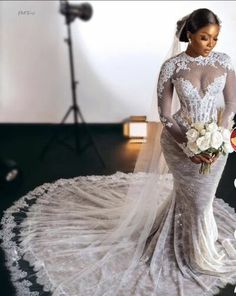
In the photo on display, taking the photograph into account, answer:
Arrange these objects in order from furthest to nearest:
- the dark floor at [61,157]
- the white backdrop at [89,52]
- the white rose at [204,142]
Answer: the dark floor at [61,157] < the white backdrop at [89,52] < the white rose at [204,142]

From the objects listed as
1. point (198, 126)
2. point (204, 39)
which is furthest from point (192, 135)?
point (204, 39)

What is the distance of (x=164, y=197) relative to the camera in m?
1.98

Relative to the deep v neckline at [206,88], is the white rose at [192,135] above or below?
below

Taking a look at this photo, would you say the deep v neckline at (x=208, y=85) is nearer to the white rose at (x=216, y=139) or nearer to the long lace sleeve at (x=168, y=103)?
the long lace sleeve at (x=168, y=103)

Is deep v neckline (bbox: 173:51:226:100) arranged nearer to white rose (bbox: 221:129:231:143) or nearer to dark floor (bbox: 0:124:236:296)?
white rose (bbox: 221:129:231:143)

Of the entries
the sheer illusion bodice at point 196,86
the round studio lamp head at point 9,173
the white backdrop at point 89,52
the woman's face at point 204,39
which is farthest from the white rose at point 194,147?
the round studio lamp head at point 9,173

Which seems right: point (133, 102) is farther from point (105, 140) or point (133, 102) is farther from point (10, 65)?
A: point (10, 65)

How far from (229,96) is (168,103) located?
0.23 m

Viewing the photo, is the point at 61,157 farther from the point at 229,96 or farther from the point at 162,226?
the point at 229,96

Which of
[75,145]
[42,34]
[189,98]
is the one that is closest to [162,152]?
[189,98]

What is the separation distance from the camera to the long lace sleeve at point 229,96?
154 centimetres

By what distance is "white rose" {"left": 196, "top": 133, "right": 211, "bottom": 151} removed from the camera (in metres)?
1.39

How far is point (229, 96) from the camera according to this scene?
1.58m

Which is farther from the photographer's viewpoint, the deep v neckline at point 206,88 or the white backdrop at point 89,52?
the white backdrop at point 89,52
